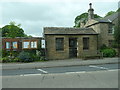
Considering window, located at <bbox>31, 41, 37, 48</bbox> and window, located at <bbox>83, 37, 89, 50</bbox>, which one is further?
window, located at <bbox>83, 37, 89, 50</bbox>

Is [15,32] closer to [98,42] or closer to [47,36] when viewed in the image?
[47,36]

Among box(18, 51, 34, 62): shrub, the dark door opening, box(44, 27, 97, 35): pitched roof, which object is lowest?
box(18, 51, 34, 62): shrub

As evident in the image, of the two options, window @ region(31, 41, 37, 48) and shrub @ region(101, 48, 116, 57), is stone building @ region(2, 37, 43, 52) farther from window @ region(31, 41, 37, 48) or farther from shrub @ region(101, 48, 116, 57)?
shrub @ region(101, 48, 116, 57)

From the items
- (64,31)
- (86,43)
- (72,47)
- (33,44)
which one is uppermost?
(64,31)

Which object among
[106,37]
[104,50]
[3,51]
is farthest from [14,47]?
[106,37]

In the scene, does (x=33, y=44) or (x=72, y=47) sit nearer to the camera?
(x=33, y=44)

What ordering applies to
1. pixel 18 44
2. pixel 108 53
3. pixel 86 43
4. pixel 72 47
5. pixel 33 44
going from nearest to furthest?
1. pixel 33 44
2. pixel 18 44
3. pixel 108 53
4. pixel 86 43
5. pixel 72 47

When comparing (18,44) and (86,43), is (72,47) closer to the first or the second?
(86,43)

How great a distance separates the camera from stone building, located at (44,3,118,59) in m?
24.0

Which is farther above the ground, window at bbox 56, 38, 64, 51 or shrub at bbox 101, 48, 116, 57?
window at bbox 56, 38, 64, 51

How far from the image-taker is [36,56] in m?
22.1

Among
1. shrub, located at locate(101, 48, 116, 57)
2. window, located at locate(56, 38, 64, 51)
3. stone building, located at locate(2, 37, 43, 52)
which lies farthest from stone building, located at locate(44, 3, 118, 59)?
stone building, located at locate(2, 37, 43, 52)

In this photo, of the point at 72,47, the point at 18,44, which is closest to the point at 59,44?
the point at 72,47

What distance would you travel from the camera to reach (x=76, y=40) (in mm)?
26453
